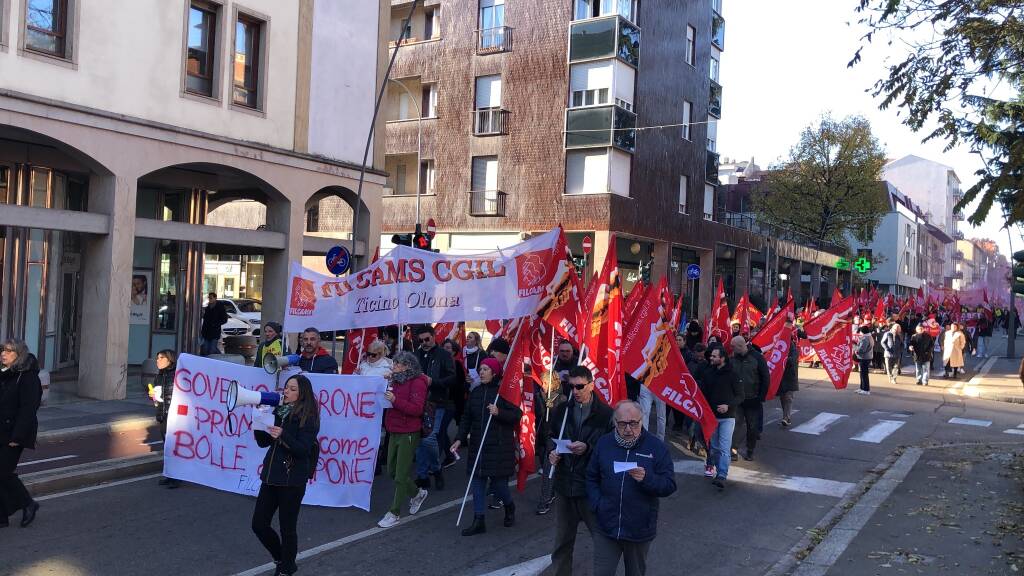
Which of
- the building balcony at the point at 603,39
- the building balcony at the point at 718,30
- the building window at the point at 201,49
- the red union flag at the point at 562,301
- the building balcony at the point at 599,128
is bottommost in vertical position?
the red union flag at the point at 562,301

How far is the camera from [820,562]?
23.4ft

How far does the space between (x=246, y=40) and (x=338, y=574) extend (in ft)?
47.9

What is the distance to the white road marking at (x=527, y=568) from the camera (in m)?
6.62

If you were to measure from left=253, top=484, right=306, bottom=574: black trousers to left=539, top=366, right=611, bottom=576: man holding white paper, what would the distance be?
1921 mm

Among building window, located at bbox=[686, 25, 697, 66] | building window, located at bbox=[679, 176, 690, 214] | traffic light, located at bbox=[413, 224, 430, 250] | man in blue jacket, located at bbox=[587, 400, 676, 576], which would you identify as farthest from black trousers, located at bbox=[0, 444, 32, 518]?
building window, located at bbox=[686, 25, 697, 66]

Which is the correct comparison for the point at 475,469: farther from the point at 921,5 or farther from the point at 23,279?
the point at 23,279

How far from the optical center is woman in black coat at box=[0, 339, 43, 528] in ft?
23.7

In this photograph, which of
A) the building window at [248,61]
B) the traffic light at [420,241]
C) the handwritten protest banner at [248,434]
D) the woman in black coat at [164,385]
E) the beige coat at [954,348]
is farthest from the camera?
the beige coat at [954,348]

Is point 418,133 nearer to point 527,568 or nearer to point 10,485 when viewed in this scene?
point 10,485

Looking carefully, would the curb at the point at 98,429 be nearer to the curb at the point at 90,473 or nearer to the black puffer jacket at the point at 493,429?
the curb at the point at 90,473

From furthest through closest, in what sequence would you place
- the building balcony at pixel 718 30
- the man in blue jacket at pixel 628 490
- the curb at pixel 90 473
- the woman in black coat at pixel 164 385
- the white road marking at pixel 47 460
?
the building balcony at pixel 718 30 → the white road marking at pixel 47 460 → the woman in black coat at pixel 164 385 → the curb at pixel 90 473 → the man in blue jacket at pixel 628 490

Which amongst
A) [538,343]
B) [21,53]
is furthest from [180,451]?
[21,53]

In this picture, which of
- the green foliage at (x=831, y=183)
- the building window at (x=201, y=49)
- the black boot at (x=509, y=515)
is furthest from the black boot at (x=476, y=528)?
the green foliage at (x=831, y=183)

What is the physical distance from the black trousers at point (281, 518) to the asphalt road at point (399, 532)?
468mm
